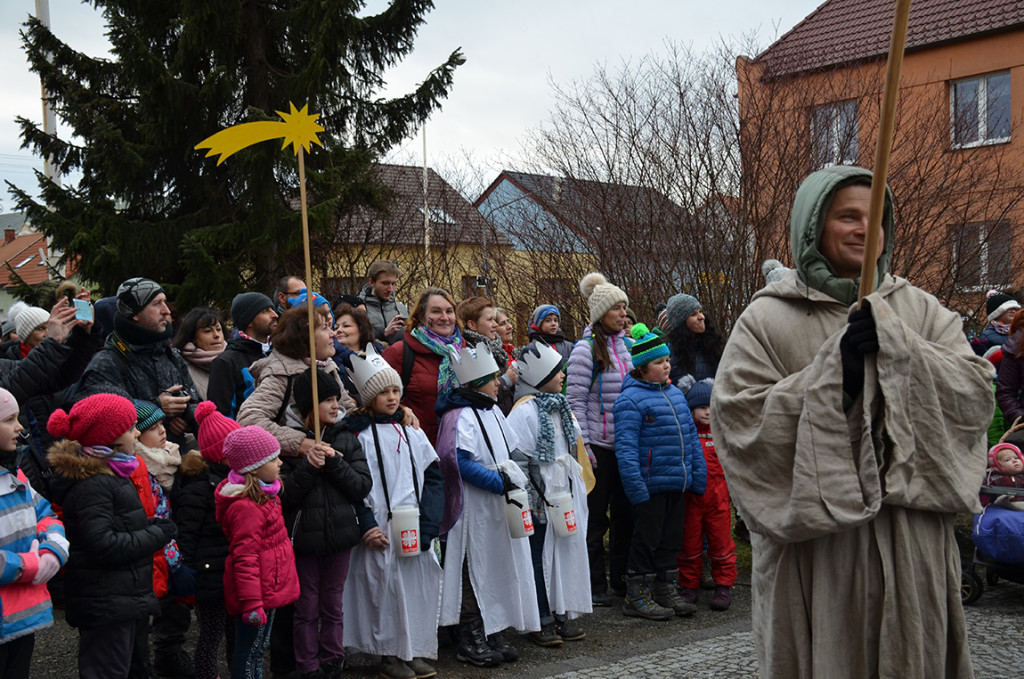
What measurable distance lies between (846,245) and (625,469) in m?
4.05

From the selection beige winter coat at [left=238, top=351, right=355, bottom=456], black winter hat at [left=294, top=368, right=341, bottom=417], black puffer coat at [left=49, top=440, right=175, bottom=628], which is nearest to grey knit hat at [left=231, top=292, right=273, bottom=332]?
beige winter coat at [left=238, top=351, right=355, bottom=456]

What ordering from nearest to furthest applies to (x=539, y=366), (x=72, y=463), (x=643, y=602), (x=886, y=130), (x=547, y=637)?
(x=886, y=130), (x=72, y=463), (x=547, y=637), (x=539, y=366), (x=643, y=602)

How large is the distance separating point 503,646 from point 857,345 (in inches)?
152

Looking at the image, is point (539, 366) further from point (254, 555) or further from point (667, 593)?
point (254, 555)

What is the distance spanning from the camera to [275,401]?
5.52m

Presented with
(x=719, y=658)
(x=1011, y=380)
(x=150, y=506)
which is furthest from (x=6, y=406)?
(x=1011, y=380)

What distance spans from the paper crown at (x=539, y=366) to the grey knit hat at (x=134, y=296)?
96.7 inches

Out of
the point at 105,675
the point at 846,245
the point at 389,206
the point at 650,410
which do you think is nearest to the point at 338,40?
the point at 389,206

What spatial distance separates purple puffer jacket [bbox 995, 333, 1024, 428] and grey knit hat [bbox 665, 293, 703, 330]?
3316 mm

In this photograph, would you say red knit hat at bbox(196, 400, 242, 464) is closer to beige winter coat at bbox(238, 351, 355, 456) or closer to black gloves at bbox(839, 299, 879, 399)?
beige winter coat at bbox(238, 351, 355, 456)

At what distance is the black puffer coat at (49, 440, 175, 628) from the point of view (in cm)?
444

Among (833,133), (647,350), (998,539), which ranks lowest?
(998,539)

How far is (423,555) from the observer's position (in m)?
5.85

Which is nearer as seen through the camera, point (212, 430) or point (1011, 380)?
point (212, 430)
